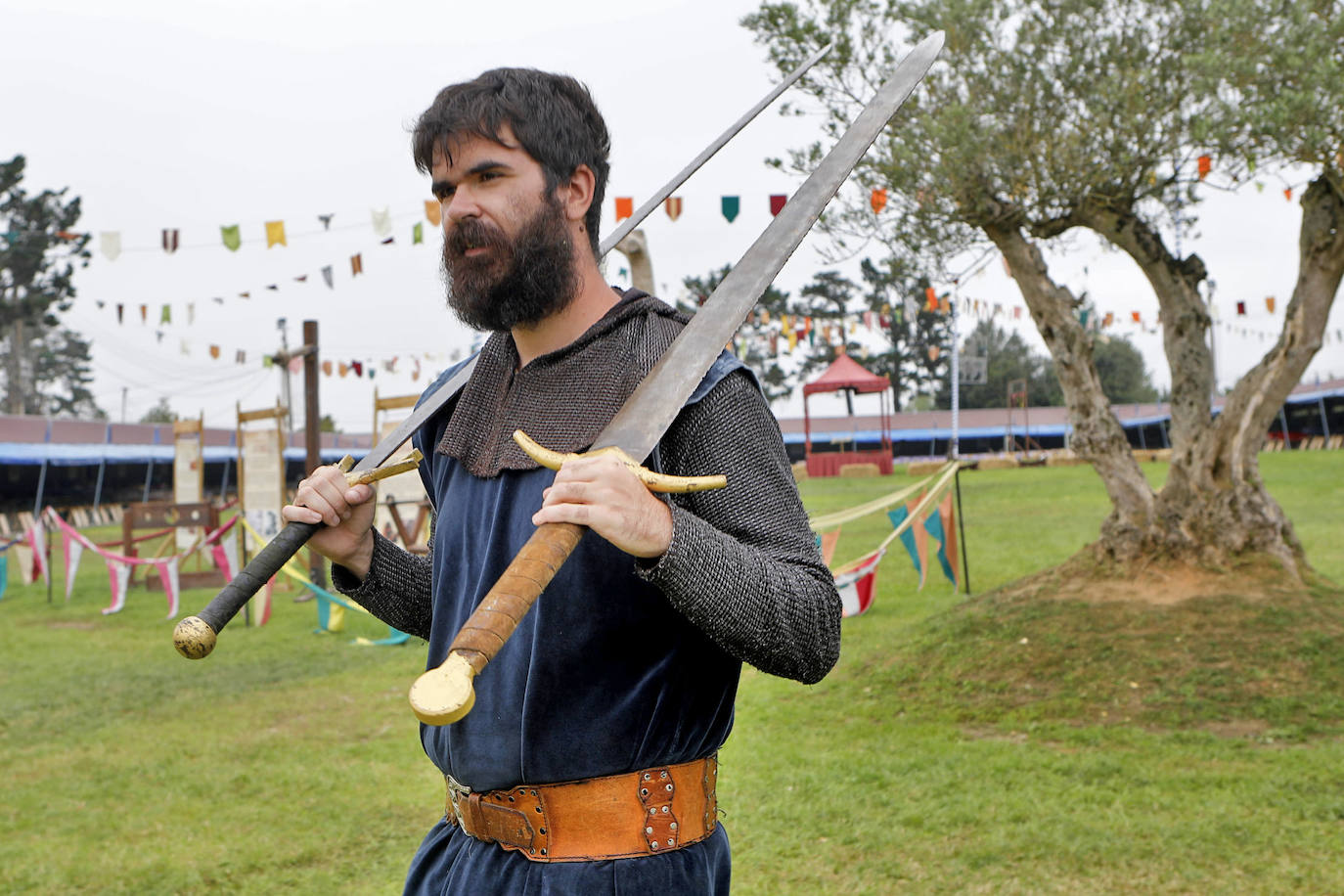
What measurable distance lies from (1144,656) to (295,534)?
609 centimetres

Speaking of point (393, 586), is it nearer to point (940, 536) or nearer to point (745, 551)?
point (745, 551)

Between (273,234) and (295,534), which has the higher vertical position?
(273,234)

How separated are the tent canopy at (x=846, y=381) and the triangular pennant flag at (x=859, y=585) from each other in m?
14.6

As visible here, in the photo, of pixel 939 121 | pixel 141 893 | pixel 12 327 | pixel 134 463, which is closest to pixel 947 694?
pixel 939 121

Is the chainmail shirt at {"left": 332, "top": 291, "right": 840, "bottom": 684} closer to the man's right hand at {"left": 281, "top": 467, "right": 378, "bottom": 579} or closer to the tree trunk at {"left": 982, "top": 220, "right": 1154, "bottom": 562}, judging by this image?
the man's right hand at {"left": 281, "top": 467, "right": 378, "bottom": 579}

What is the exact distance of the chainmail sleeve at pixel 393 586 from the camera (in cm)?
193

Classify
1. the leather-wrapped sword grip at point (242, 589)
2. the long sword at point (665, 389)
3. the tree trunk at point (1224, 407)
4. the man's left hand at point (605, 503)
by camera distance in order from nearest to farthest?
the long sword at point (665, 389) → the man's left hand at point (605, 503) → the leather-wrapped sword grip at point (242, 589) → the tree trunk at point (1224, 407)

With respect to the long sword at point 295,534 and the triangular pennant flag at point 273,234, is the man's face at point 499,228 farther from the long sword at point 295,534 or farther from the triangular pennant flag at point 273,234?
the triangular pennant flag at point 273,234

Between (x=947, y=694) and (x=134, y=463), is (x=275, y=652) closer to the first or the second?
(x=947, y=694)

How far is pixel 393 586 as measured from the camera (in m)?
1.96

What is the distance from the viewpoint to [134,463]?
93.0ft

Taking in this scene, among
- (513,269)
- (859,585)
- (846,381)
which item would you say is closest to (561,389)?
(513,269)

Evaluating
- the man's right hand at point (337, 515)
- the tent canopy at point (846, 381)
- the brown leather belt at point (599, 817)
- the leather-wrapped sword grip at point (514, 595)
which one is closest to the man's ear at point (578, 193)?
the man's right hand at point (337, 515)

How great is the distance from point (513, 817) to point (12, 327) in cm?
3567
